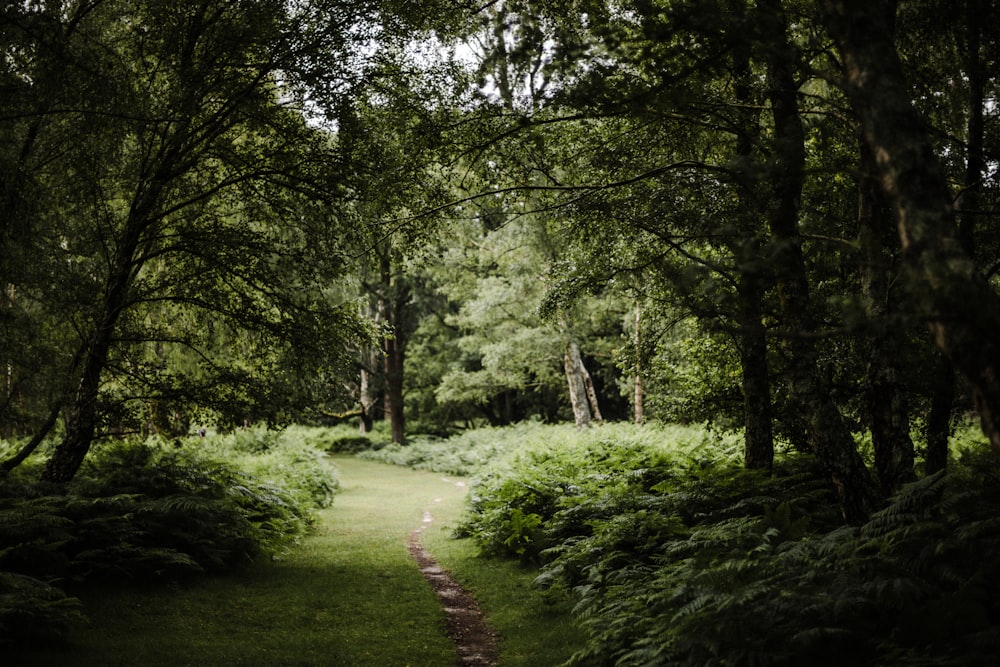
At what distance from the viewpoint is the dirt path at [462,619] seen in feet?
24.1

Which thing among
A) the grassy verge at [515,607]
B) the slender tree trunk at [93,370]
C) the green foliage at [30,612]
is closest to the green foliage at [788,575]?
the grassy verge at [515,607]

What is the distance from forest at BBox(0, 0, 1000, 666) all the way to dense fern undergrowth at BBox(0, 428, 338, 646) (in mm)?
59

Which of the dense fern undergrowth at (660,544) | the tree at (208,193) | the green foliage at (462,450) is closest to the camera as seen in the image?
the dense fern undergrowth at (660,544)

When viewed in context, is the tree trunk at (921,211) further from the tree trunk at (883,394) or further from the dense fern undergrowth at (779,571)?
the tree trunk at (883,394)

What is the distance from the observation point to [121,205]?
13055 millimetres

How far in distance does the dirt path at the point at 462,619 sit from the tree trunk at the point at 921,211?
18.2 ft

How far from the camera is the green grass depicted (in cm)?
684

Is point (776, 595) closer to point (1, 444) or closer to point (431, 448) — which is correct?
point (1, 444)

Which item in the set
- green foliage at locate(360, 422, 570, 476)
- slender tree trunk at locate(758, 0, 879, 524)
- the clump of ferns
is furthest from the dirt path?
green foliage at locate(360, 422, 570, 476)

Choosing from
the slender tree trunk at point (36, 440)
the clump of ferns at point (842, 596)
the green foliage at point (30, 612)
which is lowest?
the green foliage at point (30, 612)

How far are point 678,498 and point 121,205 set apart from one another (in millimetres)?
11667

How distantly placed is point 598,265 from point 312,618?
6167mm

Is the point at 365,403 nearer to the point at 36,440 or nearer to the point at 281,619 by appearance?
the point at 36,440

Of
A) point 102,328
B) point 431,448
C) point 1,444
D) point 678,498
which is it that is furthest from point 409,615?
point 431,448
